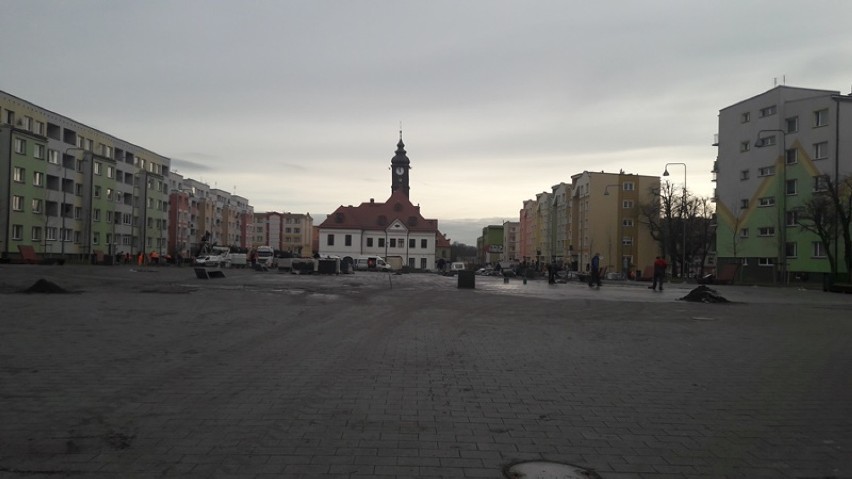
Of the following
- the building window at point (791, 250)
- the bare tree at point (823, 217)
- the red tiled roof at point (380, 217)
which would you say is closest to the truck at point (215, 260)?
the red tiled roof at point (380, 217)

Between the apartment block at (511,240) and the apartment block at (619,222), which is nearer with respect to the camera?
the apartment block at (619,222)

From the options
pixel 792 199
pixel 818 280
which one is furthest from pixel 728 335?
pixel 792 199

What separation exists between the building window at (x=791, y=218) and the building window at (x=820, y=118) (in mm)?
6767

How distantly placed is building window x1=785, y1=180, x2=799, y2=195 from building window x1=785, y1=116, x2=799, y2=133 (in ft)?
13.1

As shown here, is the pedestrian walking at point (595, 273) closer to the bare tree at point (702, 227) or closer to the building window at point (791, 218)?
the building window at point (791, 218)

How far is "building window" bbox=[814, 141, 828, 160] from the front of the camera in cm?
4444

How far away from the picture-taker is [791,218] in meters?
46.9

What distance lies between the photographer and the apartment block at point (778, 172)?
143 feet

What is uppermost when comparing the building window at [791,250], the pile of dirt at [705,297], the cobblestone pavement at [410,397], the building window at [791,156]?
the building window at [791,156]

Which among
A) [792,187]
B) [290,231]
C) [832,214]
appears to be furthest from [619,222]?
[290,231]

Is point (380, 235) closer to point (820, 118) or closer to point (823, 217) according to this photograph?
point (820, 118)

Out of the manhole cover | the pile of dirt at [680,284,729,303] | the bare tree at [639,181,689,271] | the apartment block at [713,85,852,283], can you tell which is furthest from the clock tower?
the manhole cover

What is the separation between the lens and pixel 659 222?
255ft

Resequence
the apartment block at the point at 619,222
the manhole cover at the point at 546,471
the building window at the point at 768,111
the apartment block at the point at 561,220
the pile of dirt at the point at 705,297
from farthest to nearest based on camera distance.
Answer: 1. the apartment block at the point at 561,220
2. the apartment block at the point at 619,222
3. the building window at the point at 768,111
4. the pile of dirt at the point at 705,297
5. the manhole cover at the point at 546,471
